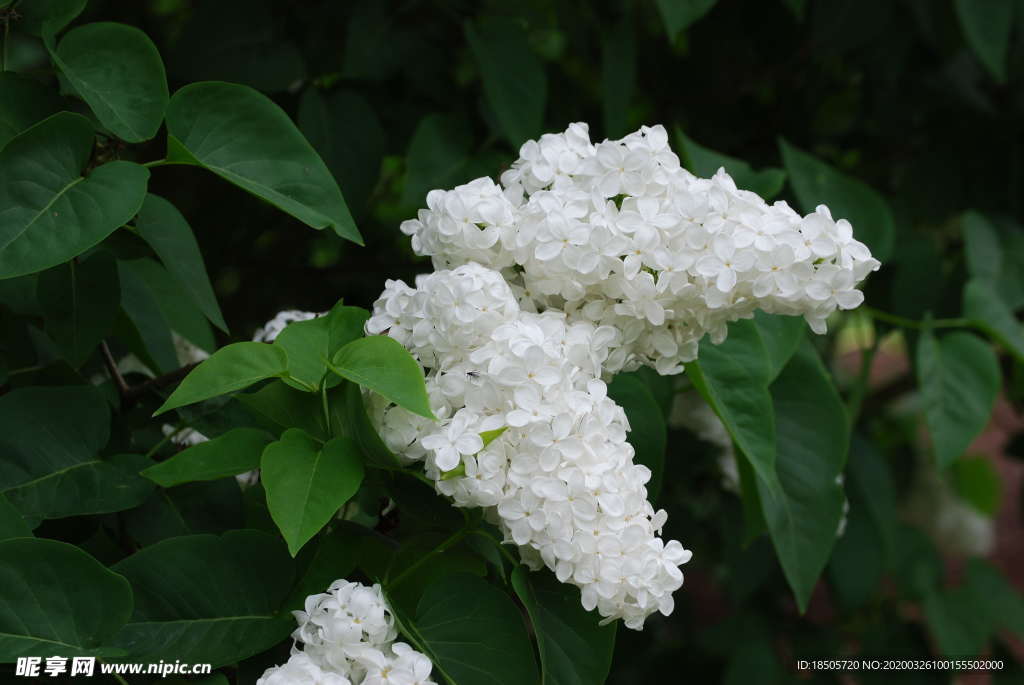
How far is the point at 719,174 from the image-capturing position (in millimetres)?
847

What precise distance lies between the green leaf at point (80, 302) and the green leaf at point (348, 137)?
18.4 inches

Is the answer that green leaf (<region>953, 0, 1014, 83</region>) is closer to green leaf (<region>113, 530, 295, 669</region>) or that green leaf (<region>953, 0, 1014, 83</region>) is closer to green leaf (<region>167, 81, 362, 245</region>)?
green leaf (<region>167, 81, 362, 245</region>)

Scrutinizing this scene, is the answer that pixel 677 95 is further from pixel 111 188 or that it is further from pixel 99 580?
A: pixel 99 580

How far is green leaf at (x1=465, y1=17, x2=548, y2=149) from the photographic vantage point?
138 centimetres

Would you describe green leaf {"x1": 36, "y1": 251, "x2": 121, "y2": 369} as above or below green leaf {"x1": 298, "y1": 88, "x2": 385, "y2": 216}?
above

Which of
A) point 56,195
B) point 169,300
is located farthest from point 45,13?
point 169,300

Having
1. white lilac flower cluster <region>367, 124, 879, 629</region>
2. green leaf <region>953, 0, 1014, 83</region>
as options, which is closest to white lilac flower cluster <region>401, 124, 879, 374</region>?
white lilac flower cluster <region>367, 124, 879, 629</region>

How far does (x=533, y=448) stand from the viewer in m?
0.73

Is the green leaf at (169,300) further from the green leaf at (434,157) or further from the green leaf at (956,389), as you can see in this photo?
the green leaf at (956,389)

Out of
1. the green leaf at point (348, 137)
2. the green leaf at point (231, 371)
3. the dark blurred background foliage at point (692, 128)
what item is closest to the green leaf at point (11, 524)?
the green leaf at point (231, 371)

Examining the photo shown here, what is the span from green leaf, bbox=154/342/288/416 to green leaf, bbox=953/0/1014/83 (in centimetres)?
135

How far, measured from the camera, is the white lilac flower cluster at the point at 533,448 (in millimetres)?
720

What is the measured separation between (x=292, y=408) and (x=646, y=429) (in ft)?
1.24

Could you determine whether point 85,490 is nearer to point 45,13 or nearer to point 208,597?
point 208,597
